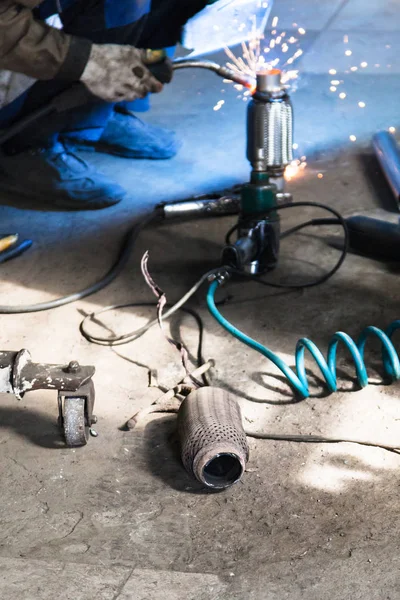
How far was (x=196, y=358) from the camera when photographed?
2080 millimetres

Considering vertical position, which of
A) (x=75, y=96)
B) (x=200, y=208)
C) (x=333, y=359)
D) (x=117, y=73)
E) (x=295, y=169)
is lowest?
(x=295, y=169)

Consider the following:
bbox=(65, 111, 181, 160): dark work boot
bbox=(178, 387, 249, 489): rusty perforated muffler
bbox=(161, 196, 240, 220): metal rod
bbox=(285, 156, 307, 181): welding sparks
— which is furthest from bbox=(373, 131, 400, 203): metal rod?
bbox=(178, 387, 249, 489): rusty perforated muffler

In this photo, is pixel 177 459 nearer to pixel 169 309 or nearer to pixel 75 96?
pixel 169 309

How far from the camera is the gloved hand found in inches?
97.7

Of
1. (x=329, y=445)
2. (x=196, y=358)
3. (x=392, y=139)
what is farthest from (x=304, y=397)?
(x=392, y=139)

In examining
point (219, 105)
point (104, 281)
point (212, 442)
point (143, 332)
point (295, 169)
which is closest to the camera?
point (212, 442)

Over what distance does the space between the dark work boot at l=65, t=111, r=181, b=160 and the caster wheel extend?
205 cm

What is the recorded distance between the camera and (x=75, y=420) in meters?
1.67

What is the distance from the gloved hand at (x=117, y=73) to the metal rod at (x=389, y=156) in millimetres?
1050

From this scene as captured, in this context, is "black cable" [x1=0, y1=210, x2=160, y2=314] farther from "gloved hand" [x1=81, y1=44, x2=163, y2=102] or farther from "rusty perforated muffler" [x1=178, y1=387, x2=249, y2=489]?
"rusty perforated muffler" [x1=178, y1=387, x2=249, y2=489]

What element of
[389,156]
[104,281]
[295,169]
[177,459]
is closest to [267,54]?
[295,169]

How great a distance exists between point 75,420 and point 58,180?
162 centimetres

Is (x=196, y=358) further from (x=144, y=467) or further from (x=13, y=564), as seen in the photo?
(x=13, y=564)

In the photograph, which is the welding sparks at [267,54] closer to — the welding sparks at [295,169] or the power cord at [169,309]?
the welding sparks at [295,169]
